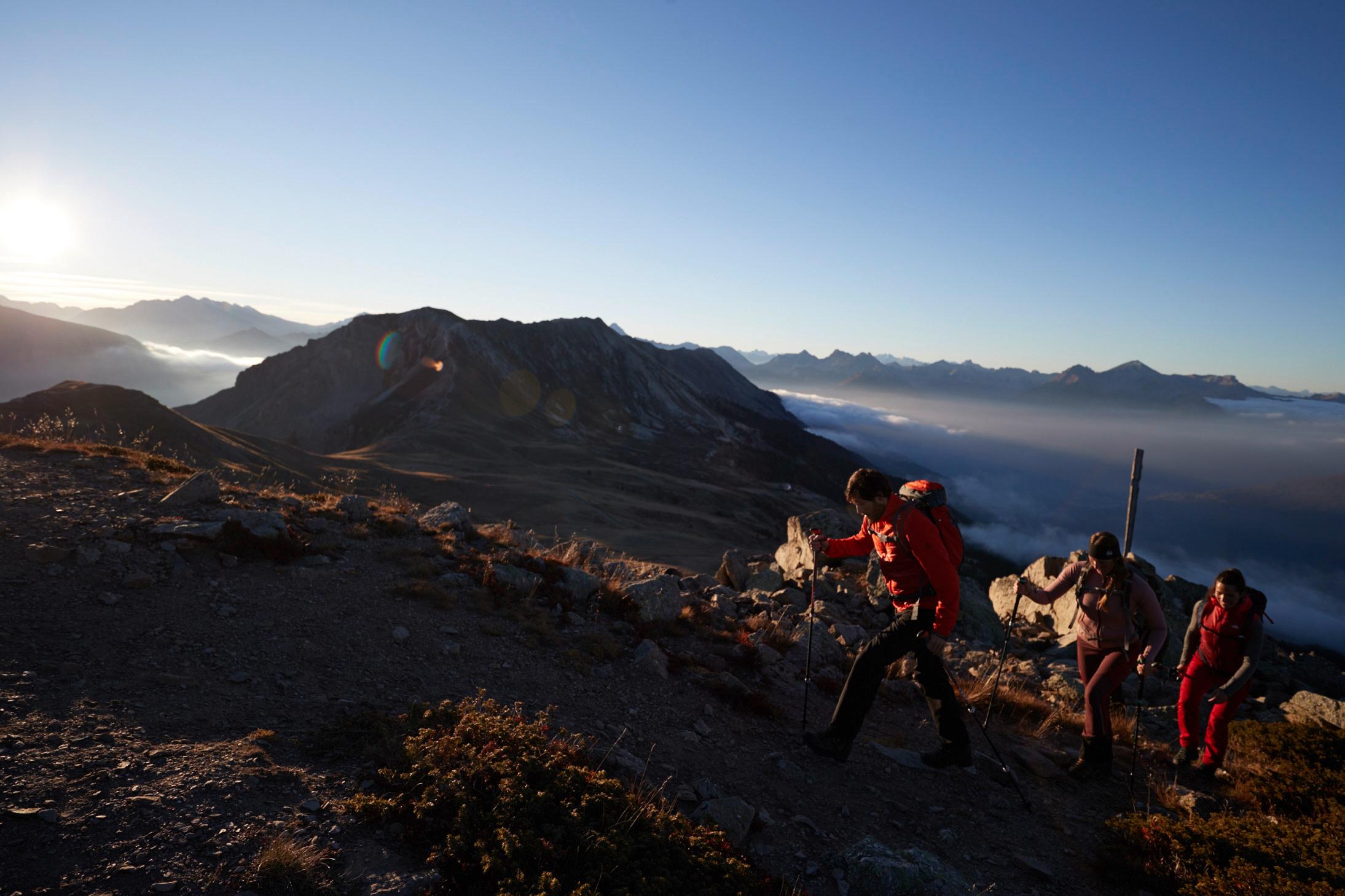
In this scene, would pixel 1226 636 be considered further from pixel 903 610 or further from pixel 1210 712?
pixel 903 610

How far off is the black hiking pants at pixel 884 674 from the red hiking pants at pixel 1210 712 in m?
3.07

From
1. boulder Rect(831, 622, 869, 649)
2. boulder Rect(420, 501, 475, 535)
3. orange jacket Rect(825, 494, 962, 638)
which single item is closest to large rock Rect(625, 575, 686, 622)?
boulder Rect(831, 622, 869, 649)

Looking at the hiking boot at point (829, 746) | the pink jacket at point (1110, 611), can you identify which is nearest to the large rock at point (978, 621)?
the pink jacket at point (1110, 611)

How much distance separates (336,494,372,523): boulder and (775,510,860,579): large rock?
880 centimetres

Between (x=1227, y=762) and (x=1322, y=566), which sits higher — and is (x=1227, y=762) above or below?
above

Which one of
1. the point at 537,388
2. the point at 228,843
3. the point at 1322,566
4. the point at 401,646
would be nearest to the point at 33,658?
the point at 401,646

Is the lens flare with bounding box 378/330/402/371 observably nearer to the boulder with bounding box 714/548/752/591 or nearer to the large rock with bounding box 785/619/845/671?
the boulder with bounding box 714/548/752/591

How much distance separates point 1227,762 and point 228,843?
30.3 ft

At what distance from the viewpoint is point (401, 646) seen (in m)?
5.98

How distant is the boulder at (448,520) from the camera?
8992 mm

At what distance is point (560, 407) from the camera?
75250 mm

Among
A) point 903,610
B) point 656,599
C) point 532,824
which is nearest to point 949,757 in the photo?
point 903,610

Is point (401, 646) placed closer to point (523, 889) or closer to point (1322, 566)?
point (523, 889)

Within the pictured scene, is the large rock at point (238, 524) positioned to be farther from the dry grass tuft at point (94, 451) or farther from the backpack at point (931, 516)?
the backpack at point (931, 516)
